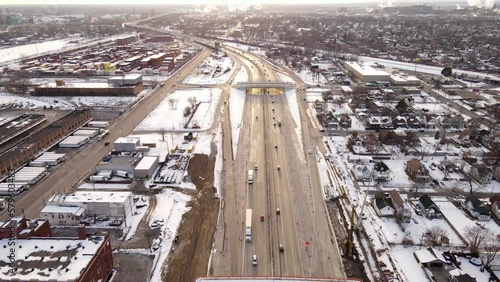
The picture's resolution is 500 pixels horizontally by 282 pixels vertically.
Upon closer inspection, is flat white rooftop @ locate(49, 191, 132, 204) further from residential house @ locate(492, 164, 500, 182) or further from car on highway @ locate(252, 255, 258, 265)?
residential house @ locate(492, 164, 500, 182)

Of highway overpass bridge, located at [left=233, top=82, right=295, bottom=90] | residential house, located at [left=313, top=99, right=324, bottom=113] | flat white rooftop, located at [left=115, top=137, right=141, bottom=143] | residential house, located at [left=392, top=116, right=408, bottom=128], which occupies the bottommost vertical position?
residential house, located at [left=392, top=116, right=408, bottom=128]

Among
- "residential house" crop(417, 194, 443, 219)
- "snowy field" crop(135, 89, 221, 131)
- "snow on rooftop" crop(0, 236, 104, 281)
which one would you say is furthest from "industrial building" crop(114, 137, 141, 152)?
"residential house" crop(417, 194, 443, 219)

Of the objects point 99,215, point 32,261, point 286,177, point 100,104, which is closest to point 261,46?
point 100,104

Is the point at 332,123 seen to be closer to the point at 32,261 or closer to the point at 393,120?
the point at 393,120

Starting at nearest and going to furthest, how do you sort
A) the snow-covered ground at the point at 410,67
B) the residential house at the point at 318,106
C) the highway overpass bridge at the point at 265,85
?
the residential house at the point at 318,106 → the highway overpass bridge at the point at 265,85 → the snow-covered ground at the point at 410,67

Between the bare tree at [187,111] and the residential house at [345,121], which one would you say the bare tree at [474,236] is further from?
the bare tree at [187,111]

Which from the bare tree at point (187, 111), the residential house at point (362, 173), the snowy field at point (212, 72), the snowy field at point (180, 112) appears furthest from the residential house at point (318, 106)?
the snowy field at point (212, 72)
